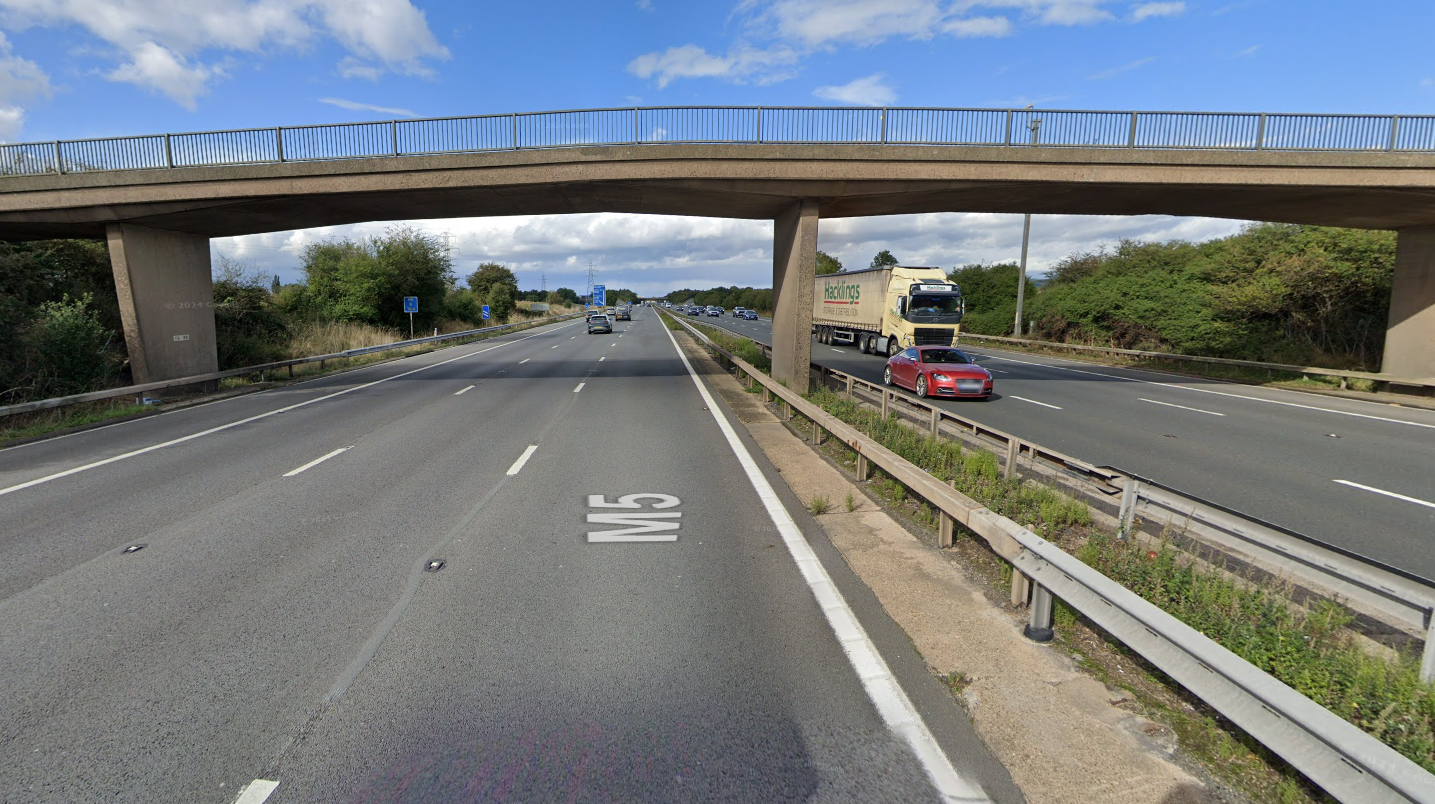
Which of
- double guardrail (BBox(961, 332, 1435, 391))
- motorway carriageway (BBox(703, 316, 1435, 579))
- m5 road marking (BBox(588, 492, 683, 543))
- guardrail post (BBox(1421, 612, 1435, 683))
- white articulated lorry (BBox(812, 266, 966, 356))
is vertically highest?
white articulated lorry (BBox(812, 266, 966, 356))

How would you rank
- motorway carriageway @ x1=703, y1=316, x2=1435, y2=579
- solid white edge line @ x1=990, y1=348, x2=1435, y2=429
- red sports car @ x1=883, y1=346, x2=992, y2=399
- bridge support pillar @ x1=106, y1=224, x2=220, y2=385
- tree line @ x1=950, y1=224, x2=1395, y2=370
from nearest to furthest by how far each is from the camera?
motorway carriageway @ x1=703, y1=316, x2=1435, y2=579, solid white edge line @ x1=990, y1=348, x2=1435, y2=429, bridge support pillar @ x1=106, y1=224, x2=220, y2=385, red sports car @ x1=883, y1=346, x2=992, y2=399, tree line @ x1=950, y1=224, x2=1395, y2=370

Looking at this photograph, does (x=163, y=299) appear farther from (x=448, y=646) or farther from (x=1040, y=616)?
(x=1040, y=616)

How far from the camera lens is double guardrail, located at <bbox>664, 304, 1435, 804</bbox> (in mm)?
2355

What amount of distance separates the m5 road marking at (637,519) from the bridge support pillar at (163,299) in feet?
A: 53.3

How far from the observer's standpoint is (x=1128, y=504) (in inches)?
216

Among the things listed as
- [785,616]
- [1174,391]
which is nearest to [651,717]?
[785,616]

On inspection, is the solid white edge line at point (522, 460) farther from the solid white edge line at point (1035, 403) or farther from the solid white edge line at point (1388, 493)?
the solid white edge line at point (1035, 403)

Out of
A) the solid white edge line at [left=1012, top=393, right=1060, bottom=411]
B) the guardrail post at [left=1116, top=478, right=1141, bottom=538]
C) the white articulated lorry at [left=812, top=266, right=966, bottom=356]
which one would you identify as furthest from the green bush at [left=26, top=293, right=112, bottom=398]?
the solid white edge line at [left=1012, top=393, right=1060, bottom=411]

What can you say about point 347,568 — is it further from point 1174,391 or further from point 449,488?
point 1174,391

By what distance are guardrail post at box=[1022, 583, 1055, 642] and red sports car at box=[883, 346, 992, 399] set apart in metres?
13.8

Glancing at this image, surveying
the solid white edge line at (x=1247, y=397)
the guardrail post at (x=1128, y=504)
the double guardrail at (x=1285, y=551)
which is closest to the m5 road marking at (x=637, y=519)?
the double guardrail at (x=1285, y=551)

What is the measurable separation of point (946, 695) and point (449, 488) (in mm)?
6396

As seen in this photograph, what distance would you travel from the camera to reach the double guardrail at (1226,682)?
2355 mm

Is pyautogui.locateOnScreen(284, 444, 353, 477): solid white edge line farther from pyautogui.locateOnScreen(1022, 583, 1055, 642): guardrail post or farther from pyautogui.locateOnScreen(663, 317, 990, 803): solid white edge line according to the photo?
pyautogui.locateOnScreen(1022, 583, 1055, 642): guardrail post
